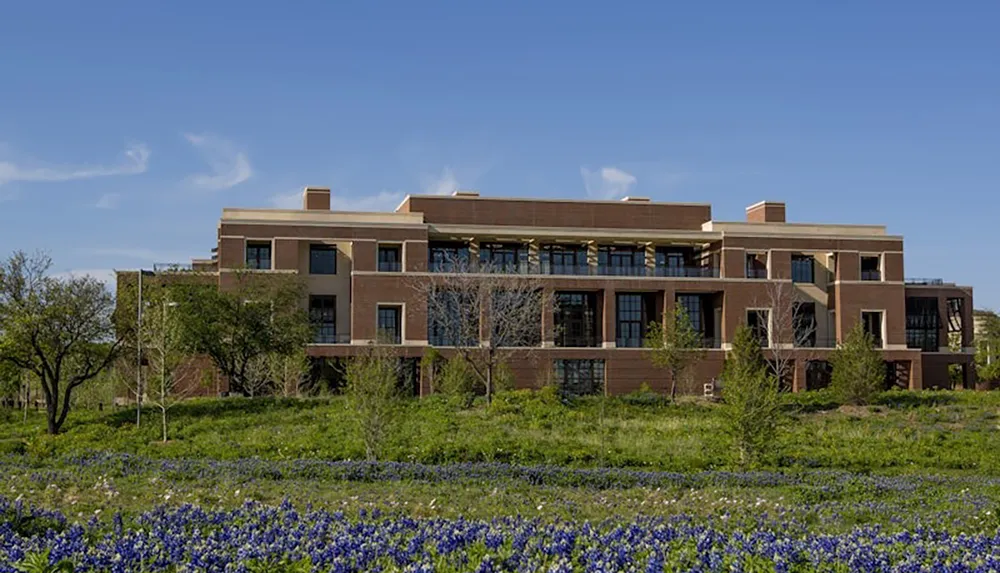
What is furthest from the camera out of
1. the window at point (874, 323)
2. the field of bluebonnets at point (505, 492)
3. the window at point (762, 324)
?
the window at point (874, 323)

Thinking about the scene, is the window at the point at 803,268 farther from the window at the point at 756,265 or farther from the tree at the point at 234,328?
the tree at the point at 234,328

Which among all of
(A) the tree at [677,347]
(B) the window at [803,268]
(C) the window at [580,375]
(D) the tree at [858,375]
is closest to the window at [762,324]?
(B) the window at [803,268]

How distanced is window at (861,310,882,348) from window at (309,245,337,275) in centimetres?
2969

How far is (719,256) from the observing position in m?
57.4

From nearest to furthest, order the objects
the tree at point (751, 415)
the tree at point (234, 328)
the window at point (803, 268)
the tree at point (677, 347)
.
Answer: the tree at point (751, 415), the tree at point (234, 328), the tree at point (677, 347), the window at point (803, 268)

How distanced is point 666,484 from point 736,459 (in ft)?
16.2

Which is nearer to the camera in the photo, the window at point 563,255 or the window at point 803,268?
the window at point 563,255

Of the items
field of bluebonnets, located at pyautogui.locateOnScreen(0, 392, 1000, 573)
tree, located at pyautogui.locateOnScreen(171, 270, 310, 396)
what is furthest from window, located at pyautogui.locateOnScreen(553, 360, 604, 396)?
field of bluebonnets, located at pyautogui.locateOnScreen(0, 392, 1000, 573)

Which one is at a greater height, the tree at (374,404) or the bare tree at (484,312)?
the bare tree at (484,312)

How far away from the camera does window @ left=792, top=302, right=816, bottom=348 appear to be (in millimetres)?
56875

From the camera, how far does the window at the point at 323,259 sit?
54594 millimetres

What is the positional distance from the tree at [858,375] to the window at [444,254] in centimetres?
2187

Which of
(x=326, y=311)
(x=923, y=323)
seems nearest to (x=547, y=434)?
(x=326, y=311)

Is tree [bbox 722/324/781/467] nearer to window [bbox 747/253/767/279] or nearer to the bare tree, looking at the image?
the bare tree
